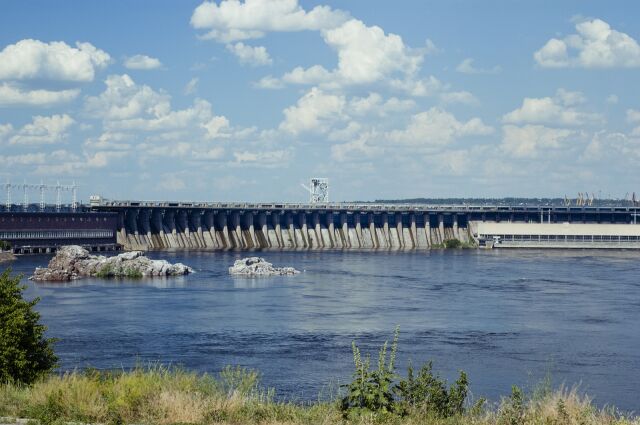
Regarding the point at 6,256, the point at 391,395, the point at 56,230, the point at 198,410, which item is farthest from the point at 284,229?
the point at 198,410

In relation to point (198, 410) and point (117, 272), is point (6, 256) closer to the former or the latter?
point (117, 272)

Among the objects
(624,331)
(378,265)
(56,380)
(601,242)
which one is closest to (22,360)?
(56,380)

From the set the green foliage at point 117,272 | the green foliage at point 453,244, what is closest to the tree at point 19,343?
the green foliage at point 117,272

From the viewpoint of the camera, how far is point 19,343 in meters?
25.6

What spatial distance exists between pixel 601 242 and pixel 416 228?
28.3 metres

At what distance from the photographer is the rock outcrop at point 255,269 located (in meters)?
86.8

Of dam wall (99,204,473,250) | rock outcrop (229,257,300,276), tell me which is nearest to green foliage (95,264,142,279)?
rock outcrop (229,257,300,276)

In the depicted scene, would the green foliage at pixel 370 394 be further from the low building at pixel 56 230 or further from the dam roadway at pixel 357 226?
the dam roadway at pixel 357 226

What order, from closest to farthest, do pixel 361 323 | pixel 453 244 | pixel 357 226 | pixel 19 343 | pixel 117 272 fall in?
pixel 19 343
pixel 361 323
pixel 117 272
pixel 453 244
pixel 357 226

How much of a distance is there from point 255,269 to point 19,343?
6178 centimetres

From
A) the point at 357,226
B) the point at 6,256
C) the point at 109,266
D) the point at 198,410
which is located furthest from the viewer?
the point at 357,226

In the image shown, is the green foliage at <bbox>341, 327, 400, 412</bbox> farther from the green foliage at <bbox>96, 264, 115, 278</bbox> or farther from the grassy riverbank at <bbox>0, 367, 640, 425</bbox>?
the green foliage at <bbox>96, 264, 115, 278</bbox>

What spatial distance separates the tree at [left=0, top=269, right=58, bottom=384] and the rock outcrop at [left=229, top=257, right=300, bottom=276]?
59.9 m

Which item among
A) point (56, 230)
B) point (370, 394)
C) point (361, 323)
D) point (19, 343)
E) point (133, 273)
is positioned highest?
point (56, 230)
